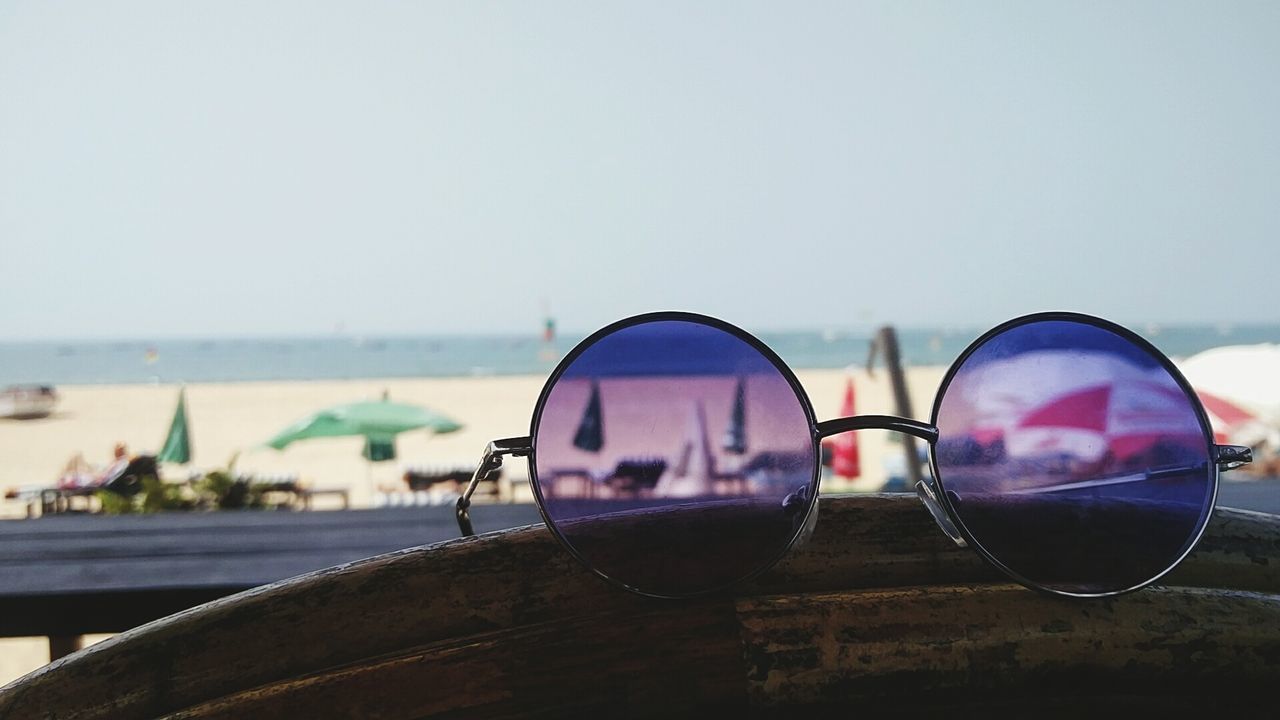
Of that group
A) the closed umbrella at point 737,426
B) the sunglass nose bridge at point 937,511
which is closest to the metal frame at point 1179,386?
the sunglass nose bridge at point 937,511

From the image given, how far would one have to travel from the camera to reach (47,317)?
145 feet

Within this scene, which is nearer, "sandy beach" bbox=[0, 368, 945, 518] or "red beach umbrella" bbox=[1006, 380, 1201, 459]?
"red beach umbrella" bbox=[1006, 380, 1201, 459]

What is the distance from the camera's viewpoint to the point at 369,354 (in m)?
33.0

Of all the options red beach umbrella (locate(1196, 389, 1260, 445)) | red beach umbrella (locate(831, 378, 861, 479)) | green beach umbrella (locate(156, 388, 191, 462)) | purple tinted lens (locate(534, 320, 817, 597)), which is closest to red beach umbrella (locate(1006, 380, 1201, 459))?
purple tinted lens (locate(534, 320, 817, 597))

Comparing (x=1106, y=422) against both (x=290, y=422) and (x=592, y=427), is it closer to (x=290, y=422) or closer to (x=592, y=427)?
(x=592, y=427)

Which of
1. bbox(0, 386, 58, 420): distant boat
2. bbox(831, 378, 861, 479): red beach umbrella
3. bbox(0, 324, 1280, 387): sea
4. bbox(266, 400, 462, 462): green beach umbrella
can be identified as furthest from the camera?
bbox(0, 324, 1280, 387): sea

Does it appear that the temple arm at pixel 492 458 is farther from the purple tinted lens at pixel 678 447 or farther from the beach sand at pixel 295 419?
the beach sand at pixel 295 419

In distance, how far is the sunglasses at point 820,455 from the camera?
480mm

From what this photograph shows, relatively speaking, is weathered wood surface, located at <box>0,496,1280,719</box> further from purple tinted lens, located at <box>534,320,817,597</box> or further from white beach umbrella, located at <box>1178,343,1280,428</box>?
white beach umbrella, located at <box>1178,343,1280,428</box>

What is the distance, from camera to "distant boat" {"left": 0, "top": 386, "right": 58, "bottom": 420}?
636 inches

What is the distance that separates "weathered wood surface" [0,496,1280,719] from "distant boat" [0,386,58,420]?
65.6 feet

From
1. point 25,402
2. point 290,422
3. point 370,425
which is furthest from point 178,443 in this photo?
point 25,402

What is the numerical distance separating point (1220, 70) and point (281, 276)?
47.3m

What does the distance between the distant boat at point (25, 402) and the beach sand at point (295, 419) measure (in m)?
0.40
